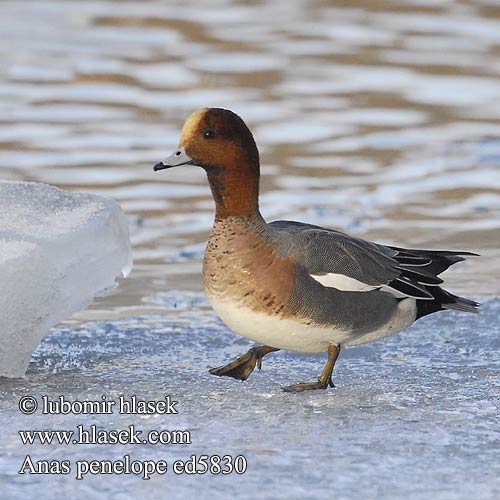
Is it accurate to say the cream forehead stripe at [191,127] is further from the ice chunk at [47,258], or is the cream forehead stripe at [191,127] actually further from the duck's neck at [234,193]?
the ice chunk at [47,258]

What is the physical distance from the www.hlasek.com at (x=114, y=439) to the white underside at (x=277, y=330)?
0.89ft

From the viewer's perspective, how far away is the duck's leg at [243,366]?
144 inches

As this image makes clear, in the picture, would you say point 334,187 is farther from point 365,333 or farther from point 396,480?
point 396,480

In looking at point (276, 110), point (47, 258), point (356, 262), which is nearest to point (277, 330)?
point (356, 262)

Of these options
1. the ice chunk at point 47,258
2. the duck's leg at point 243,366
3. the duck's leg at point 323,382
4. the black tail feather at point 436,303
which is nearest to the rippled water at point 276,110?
the ice chunk at point 47,258

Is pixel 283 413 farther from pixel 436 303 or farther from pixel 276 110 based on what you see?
pixel 276 110

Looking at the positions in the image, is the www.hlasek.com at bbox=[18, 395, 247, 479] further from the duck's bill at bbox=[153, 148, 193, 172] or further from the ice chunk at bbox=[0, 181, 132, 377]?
the duck's bill at bbox=[153, 148, 193, 172]

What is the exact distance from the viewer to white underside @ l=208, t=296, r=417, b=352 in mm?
3375

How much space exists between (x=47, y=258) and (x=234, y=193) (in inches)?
22.4

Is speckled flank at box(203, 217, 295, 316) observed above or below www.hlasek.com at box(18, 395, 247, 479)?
above

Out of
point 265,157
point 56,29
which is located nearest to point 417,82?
point 265,157

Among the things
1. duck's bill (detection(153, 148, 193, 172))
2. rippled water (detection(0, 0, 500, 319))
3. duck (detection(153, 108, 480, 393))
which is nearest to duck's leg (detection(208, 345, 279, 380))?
duck (detection(153, 108, 480, 393))

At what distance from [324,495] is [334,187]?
3.95 m

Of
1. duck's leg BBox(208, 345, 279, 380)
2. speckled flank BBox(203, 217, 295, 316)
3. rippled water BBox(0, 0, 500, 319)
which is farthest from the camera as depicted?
rippled water BBox(0, 0, 500, 319)
